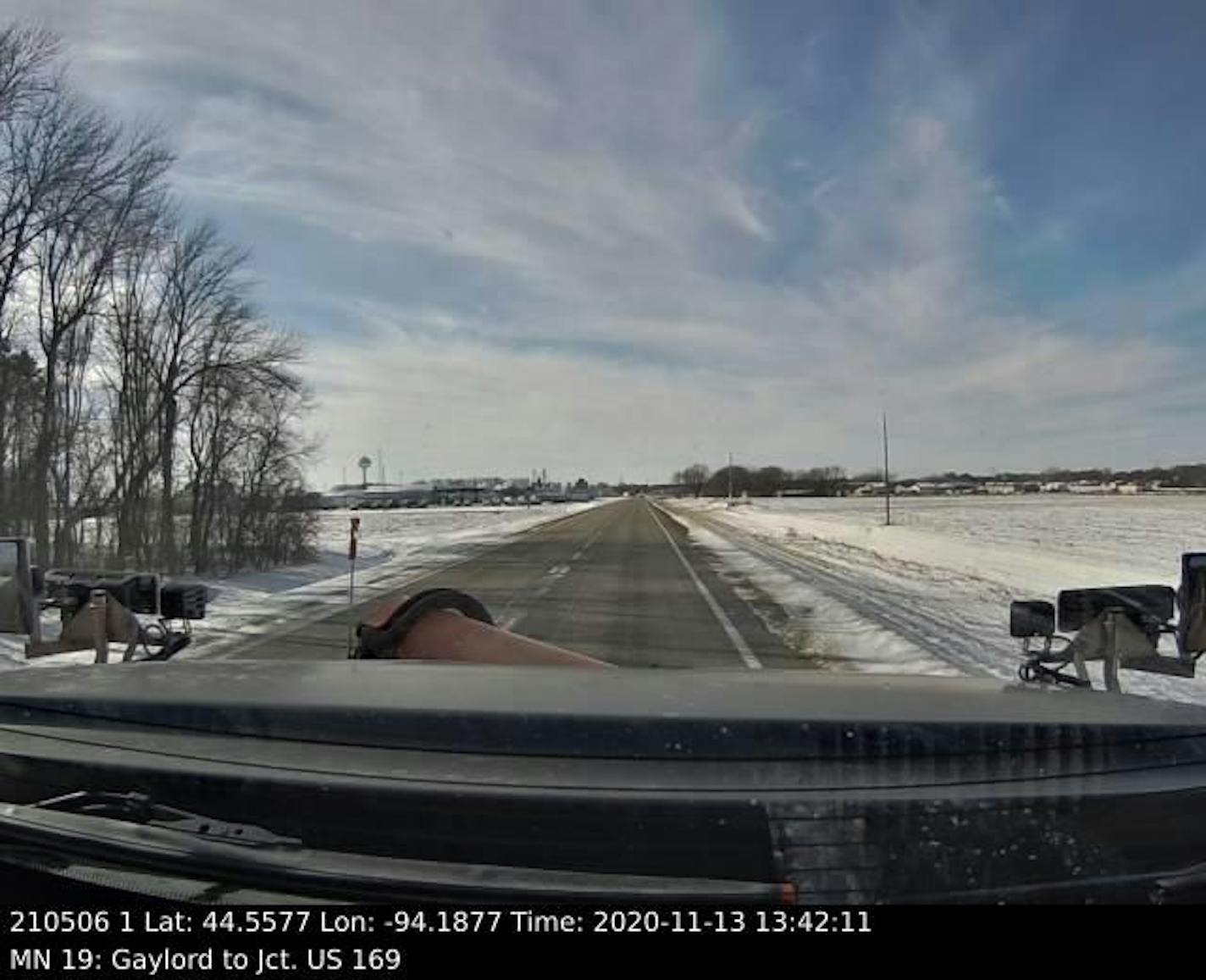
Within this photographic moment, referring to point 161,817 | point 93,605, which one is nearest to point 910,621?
point 93,605

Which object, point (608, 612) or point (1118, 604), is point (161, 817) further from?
point (608, 612)

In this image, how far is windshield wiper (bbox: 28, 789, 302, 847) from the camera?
1.74 metres

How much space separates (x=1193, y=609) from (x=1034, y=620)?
471 mm

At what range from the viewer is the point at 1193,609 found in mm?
2934

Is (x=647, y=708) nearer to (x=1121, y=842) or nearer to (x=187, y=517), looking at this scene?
(x=1121, y=842)

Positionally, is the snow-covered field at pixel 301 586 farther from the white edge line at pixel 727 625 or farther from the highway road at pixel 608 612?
→ the white edge line at pixel 727 625

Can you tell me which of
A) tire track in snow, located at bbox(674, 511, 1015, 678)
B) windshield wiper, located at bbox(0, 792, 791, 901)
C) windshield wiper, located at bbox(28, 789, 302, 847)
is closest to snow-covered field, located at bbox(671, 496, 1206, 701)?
tire track in snow, located at bbox(674, 511, 1015, 678)

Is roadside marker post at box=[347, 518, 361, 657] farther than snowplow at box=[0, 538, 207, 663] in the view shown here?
Yes

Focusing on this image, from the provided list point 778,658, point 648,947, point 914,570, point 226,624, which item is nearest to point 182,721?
point 648,947

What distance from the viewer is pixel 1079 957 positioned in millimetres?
1516

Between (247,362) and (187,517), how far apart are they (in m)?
5.18

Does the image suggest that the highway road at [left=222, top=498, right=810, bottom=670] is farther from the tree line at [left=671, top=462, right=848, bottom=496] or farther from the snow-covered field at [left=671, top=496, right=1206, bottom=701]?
the tree line at [left=671, top=462, right=848, bottom=496]

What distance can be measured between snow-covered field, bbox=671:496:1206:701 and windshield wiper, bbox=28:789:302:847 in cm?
777

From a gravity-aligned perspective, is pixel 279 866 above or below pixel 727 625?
above
